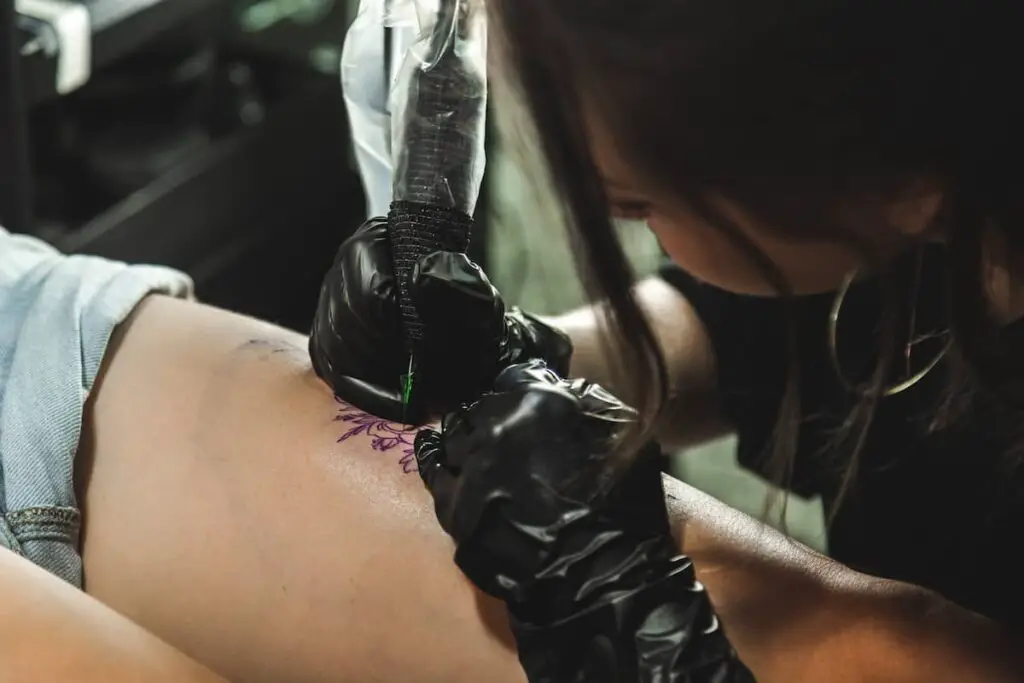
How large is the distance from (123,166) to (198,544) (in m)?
0.93

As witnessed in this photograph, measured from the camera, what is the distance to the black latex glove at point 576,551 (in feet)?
2.00

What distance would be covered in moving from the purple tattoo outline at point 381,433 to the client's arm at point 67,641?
194 mm

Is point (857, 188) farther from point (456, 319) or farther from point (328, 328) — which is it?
point (328, 328)

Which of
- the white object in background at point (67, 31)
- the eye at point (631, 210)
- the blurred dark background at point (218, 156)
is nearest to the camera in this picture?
the eye at point (631, 210)

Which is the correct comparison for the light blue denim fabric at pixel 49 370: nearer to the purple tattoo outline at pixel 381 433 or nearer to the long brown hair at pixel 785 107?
the purple tattoo outline at pixel 381 433

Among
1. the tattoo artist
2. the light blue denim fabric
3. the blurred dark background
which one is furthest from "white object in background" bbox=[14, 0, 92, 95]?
the tattoo artist

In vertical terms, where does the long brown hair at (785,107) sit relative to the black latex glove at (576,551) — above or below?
above

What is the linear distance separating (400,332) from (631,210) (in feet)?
0.65

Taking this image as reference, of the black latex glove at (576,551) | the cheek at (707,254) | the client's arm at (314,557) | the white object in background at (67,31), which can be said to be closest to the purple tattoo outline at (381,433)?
the client's arm at (314,557)

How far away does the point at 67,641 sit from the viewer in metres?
0.61

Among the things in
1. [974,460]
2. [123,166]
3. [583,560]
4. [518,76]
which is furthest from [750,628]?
[123,166]

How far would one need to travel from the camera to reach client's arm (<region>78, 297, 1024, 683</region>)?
0.68 meters

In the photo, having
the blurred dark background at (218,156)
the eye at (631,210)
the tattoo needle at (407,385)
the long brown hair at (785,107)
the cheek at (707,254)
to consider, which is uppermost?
the long brown hair at (785,107)

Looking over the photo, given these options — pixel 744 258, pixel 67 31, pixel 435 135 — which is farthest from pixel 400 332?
pixel 67 31
